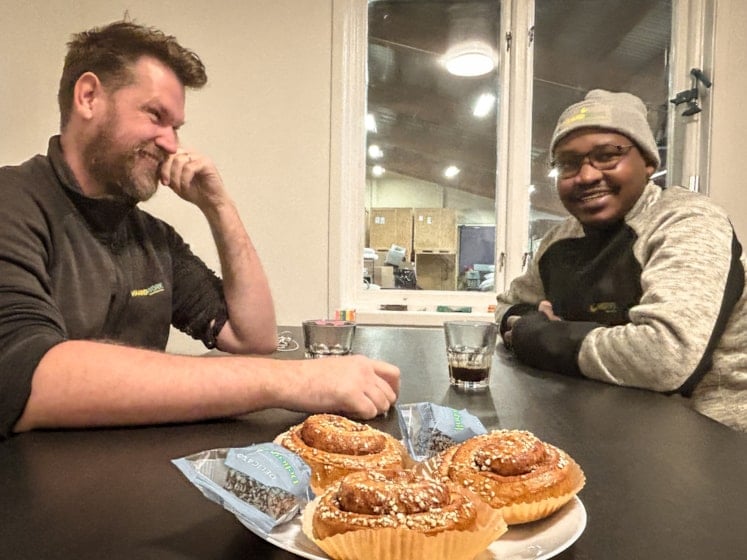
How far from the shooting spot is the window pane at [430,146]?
9.07ft

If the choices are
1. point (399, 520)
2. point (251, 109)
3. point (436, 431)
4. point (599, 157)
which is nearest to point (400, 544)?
point (399, 520)

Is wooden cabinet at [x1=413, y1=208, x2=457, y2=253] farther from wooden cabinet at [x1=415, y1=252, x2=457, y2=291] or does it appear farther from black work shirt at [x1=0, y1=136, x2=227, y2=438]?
black work shirt at [x1=0, y1=136, x2=227, y2=438]

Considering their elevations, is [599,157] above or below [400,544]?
above

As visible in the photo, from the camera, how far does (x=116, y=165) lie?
131cm

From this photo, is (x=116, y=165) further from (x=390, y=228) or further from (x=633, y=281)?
(x=390, y=228)

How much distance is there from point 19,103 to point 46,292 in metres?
2.07

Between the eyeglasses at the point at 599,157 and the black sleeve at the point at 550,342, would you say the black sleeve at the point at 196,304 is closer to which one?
the black sleeve at the point at 550,342

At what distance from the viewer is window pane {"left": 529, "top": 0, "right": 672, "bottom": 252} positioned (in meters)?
2.71

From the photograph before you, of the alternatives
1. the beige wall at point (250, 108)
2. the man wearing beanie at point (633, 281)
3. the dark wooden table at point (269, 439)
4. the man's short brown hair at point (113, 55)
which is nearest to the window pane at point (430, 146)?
the beige wall at point (250, 108)

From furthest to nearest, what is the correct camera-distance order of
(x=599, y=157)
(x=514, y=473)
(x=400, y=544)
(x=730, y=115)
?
1. (x=730, y=115)
2. (x=599, y=157)
3. (x=514, y=473)
4. (x=400, y=544)

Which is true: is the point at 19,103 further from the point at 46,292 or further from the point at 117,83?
the point at 46,292

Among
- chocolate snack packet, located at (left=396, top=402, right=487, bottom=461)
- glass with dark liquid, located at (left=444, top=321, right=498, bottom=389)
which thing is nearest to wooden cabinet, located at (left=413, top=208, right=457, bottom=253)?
glass with dark liquid, located at (left=444, top=321, right=498, bottom=389)

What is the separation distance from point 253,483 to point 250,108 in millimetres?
2353

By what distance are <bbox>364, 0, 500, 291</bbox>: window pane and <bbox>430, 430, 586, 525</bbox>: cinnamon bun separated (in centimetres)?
223
